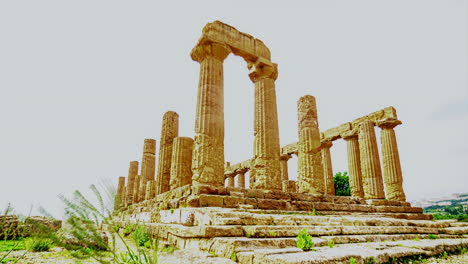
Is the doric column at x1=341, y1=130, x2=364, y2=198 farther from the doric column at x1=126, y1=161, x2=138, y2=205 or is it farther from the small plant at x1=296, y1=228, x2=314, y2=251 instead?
the doric column at x1=126, y1=161, x2=138, y2=205

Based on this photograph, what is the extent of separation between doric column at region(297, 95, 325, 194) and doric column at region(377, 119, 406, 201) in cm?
592

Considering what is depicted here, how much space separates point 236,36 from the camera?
1282 centimetres

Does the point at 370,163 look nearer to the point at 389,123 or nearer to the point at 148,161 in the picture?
the point at 389,123

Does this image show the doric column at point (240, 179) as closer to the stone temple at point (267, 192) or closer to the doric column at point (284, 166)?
the doric column at point (284, 166)

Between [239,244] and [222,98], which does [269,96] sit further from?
[239,244]

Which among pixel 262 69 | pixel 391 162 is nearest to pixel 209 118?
pixel 262 69

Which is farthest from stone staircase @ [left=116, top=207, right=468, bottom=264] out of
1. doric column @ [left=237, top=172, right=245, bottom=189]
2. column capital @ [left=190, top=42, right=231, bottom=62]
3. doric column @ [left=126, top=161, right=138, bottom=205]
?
doric column @ [left=126, top=161, right=138, bottom=205]

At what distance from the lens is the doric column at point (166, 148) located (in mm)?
15898

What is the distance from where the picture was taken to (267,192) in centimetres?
997

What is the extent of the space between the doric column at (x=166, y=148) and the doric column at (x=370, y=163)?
12.0 m

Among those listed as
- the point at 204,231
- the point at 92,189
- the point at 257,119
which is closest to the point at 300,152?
the point at 257,119

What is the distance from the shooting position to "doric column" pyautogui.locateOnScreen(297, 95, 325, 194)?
44.1 ft

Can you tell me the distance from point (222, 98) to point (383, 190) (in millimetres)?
11886

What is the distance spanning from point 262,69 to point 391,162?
34.4 feet
